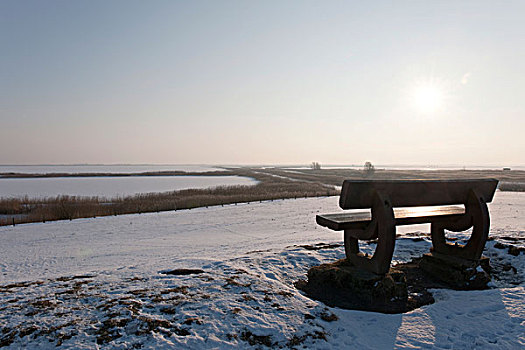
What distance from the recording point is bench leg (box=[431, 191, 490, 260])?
534cm

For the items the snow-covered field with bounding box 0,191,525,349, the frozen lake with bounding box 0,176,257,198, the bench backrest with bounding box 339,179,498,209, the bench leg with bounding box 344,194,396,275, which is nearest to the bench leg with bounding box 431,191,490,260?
the bench backrest with bounding box 339,179,498,209

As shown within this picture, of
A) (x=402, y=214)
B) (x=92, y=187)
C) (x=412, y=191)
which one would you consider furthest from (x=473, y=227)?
(x=92, y=187)

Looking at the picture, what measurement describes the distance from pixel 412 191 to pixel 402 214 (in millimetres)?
648

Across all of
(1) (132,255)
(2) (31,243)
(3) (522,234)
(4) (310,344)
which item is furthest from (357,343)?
(2) (31,243)

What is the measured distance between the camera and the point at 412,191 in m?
5.00

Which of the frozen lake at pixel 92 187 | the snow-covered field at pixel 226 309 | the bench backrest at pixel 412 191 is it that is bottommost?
the frozen lake at pixel 92 187

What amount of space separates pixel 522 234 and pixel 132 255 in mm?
10061

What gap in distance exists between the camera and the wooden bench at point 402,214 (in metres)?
4.64

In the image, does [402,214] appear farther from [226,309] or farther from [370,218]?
[226,309]

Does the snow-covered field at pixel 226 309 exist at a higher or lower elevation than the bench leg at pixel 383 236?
lower

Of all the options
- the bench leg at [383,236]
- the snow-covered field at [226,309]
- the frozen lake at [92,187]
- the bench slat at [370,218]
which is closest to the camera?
the snow-covered field at [226,309]

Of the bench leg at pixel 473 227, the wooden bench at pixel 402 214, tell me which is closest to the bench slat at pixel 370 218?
the wooden bench at pixel 402 214

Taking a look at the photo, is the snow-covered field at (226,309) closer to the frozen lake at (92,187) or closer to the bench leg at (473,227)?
the bench leg at (473,227)

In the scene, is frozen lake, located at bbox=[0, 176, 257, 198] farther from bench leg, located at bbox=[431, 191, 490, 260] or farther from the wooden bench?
bench leg, located at bbox=[431, 191, 490, 260]
